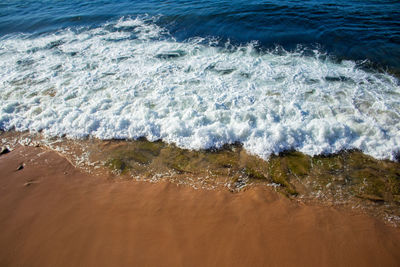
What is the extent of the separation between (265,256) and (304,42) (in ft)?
28.4

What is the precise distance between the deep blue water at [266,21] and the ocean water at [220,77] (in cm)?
8

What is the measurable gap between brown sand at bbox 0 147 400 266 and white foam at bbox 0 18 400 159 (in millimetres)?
1420

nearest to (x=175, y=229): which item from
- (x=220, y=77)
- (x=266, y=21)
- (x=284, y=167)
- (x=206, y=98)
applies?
(x=284, y=167)

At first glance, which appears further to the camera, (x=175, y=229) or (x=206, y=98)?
(x=206, y=98)

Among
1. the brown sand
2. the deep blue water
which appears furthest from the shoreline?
the deep blue water

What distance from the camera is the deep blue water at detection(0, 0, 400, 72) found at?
8.56 m

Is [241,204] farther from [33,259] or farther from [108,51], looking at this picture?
[108,51]

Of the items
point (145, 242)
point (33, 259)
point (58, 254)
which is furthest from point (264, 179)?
point (33, 259)

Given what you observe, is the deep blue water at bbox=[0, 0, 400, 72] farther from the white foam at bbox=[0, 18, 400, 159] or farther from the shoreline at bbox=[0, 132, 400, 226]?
the shoreline at bbox=[0, 132, 400, 226]

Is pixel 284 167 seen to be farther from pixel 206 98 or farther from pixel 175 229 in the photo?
A: pixel 206 98

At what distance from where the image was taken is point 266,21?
1079 cm

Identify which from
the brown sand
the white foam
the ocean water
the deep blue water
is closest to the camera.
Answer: the brown sand

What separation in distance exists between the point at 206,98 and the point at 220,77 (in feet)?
4.32

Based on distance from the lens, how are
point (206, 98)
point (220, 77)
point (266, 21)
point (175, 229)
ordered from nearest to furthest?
point (175, 229), point (206, 98), point (220, 77), point (266, 21)
